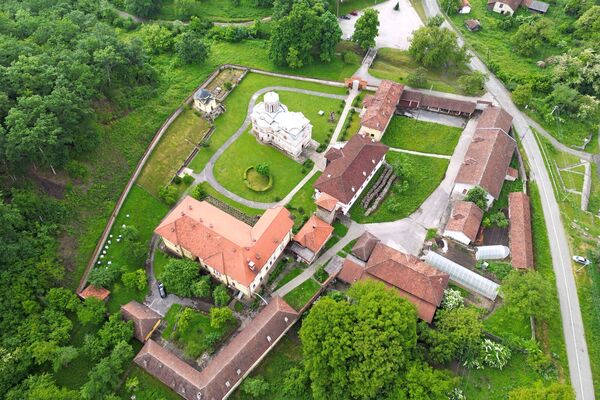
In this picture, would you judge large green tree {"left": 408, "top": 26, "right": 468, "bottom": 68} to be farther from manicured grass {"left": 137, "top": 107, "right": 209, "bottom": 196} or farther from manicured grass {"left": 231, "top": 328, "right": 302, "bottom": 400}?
manicured grass {"left": 231, "top": 328, "right": 302, "bottom": 400}

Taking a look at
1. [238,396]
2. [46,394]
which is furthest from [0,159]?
[238,396]

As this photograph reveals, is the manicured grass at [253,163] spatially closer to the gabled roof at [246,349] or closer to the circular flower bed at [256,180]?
the circular flower bed at [256,180]

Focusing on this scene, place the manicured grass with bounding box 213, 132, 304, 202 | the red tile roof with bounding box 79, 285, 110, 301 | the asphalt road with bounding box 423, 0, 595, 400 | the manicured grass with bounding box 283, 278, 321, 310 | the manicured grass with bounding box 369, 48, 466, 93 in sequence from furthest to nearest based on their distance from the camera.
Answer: the manicured grass with bounding box 369, 48, 466, 93
the manicured grass with bounding box 213, 132, 304, 202
the manicured grass with bounding box 283, 278, 321, 310
the red tile roof with bounding box 79, 285, 110, 301
the asphalt road with bounding box 423, 0, 595, 400

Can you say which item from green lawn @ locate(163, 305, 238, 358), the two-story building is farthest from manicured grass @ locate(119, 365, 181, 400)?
the two-story building

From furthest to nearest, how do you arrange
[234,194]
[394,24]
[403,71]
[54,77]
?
[394,24], [403,71], [234,194], [54,77]

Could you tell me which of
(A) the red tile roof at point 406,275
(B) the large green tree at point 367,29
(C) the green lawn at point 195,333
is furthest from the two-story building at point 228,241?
(B) the large green tree at point 367,29

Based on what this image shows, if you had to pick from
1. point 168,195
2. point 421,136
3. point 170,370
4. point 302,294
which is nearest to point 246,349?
point 170,370

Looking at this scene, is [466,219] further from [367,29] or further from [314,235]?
[367,29]
